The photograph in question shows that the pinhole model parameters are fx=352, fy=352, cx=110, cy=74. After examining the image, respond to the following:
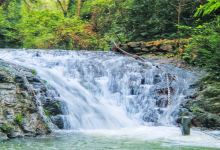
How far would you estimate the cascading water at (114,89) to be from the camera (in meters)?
8.88

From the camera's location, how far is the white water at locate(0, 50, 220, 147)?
26.9 feet

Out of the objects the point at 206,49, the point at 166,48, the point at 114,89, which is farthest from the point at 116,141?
the point at 166,48

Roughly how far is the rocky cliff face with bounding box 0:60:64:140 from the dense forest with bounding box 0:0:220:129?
5.31 metres

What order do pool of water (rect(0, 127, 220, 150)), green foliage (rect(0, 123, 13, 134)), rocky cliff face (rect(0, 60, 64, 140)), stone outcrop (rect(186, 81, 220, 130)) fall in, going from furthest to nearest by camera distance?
1. stone outcrop (rect(186, 81, 220, 130))
2. rocky cliff face (rect(0, 60, 64, 140))
3. green foliage (rect(0, 123, 13, 134))
4. pool of water (rect(0, 127, 220, 150))

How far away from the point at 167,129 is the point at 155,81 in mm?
3079

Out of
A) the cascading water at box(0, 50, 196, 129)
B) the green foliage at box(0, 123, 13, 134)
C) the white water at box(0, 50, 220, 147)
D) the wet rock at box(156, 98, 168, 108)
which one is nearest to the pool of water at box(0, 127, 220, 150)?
the white water at box(0, 50, 220, 147)

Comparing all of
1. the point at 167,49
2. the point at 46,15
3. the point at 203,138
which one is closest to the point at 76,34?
the point at 46,15

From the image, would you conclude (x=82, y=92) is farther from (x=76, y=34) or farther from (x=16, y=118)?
(x=76, y=34)

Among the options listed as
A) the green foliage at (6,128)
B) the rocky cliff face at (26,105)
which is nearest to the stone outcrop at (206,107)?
the rocky cliff face at (26,105)

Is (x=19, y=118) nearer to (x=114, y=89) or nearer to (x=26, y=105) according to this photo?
(x=26, y=105)

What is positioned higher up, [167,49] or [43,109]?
[167,49]

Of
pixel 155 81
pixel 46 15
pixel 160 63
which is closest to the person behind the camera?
pixel 155 81

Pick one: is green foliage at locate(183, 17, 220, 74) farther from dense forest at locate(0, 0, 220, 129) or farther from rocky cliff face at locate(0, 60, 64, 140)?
rocky cliff face at locate(0, 60, 64, 140)

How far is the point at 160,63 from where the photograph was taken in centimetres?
1381
